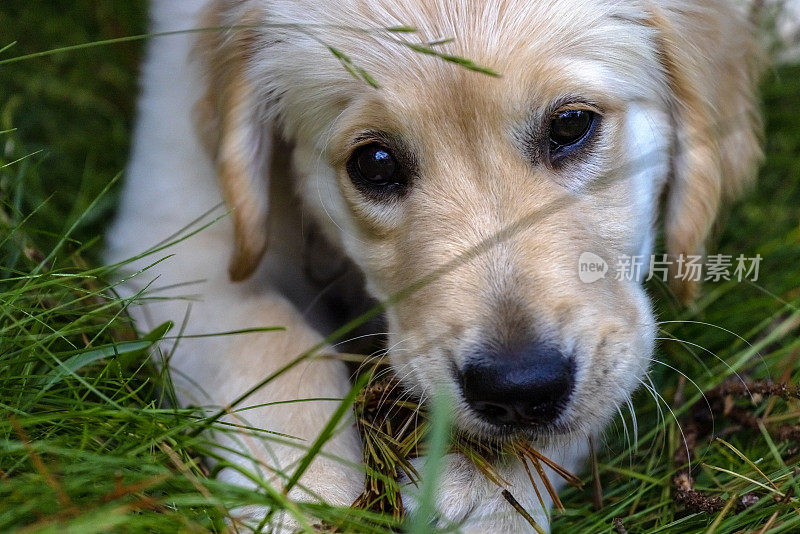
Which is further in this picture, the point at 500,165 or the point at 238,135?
the point at 238,135

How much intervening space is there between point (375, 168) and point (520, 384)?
803 millimetres

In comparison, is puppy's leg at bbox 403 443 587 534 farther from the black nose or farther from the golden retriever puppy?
the black nose

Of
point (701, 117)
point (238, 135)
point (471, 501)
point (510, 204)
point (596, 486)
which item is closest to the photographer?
point (471, 501)

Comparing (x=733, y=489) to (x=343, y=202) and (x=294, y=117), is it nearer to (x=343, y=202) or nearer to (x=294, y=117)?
(x=343, y=202)

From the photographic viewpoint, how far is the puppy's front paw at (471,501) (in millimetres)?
2062

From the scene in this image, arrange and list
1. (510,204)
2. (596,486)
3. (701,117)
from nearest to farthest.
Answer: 1. (510,204)
2. (596,486)
3. (701,117)

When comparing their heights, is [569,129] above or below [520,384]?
above

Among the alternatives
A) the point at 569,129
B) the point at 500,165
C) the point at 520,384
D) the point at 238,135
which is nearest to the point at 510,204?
the point at 500,165

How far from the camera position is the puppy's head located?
204cm

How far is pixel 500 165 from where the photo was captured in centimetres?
225

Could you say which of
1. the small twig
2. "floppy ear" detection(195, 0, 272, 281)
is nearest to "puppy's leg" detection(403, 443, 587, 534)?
the small twig

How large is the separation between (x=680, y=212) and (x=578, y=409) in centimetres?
91

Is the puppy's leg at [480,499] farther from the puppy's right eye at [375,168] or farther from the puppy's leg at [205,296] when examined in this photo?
the puppy's right eye at [375,168]

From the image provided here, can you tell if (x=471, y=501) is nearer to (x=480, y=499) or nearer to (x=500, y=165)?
(x=480, y=499)
